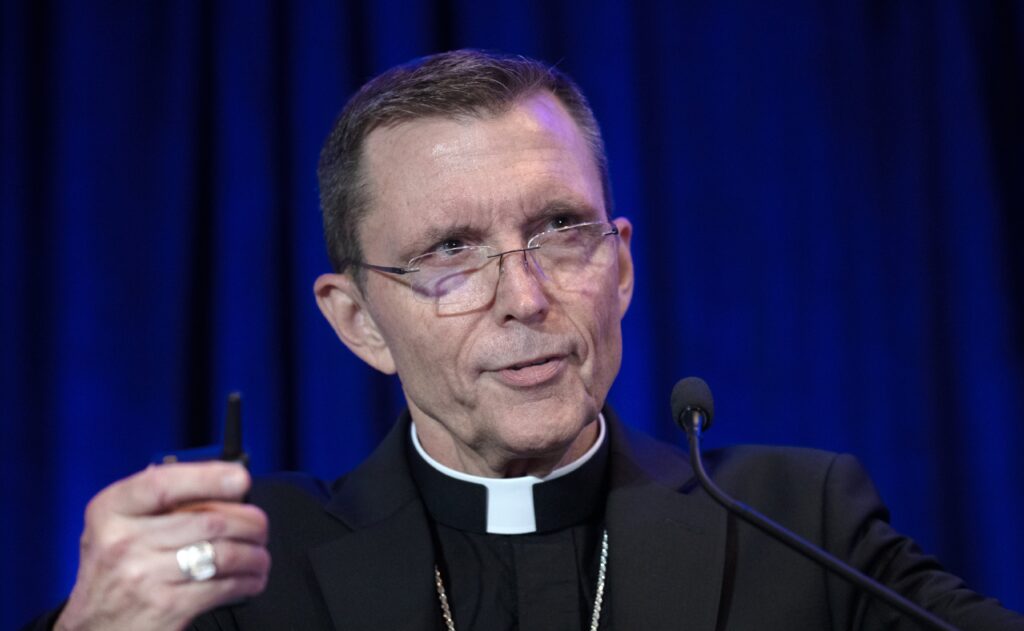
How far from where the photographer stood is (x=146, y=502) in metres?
1.39

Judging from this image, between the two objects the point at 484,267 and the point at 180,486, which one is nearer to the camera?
the point at 180,486

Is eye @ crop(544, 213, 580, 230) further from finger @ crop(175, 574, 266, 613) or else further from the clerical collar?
finger @ crop(175, 574, 266, 613)

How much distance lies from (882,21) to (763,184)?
0.54 m

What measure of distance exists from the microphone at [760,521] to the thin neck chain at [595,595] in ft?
1.96

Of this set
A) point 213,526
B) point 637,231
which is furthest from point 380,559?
point 637,231

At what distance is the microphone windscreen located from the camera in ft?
5.32

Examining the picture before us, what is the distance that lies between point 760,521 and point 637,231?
1.57m

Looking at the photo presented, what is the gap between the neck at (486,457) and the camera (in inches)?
86.6

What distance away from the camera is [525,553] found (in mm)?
2156

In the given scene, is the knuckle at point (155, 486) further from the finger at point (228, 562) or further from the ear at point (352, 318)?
the ear at point (352, 318)

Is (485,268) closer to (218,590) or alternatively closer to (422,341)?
(422,341)

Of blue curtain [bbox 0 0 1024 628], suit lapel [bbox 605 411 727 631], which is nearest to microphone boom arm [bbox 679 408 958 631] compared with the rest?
suit lapel [bbox 605 411 727 631]

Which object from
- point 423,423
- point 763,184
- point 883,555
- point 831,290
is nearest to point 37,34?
point 423,423

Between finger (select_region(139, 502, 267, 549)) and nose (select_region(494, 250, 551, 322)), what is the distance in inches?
26.3
